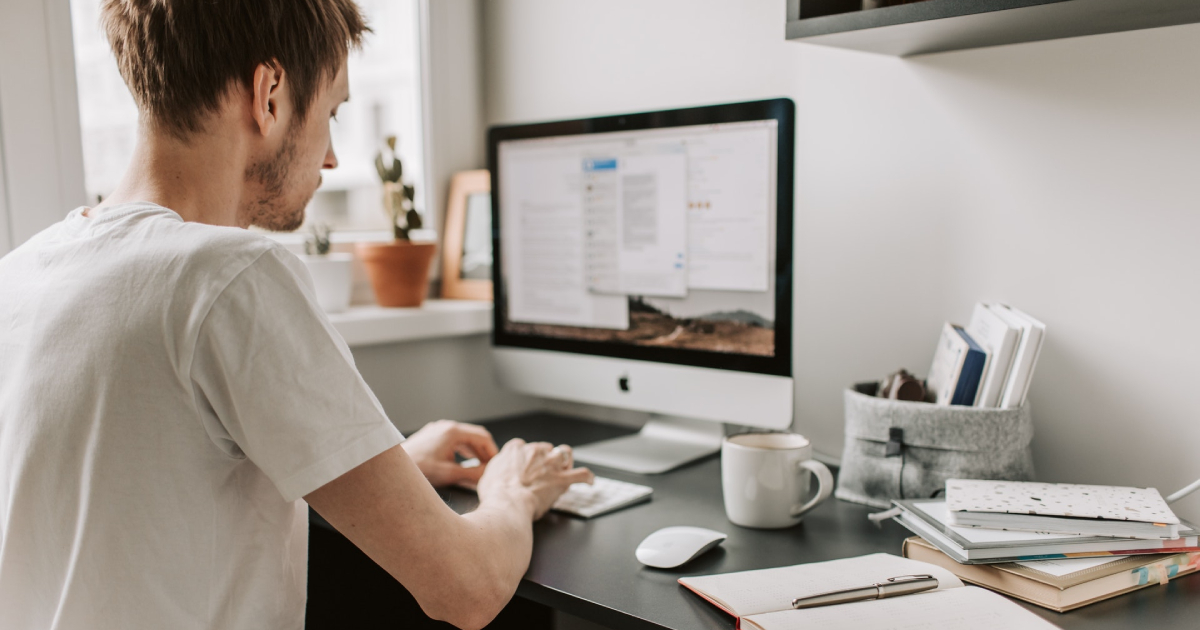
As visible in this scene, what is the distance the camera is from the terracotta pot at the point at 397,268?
1.62 m

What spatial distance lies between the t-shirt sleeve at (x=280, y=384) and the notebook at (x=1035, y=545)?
0.58 m

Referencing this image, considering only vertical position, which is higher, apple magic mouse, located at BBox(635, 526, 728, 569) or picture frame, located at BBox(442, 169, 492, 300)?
picture frame, located at BBox(442, 169, 492, 300)

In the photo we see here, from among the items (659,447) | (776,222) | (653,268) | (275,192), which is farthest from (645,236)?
(275,192)

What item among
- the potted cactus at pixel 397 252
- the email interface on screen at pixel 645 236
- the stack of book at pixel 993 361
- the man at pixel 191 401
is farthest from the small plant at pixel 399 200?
the stack of book at pixel 993 361

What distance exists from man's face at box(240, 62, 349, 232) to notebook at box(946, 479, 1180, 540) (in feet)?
2.55

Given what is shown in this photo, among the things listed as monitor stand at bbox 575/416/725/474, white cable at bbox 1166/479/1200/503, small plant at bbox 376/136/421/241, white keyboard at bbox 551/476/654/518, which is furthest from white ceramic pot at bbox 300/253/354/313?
white cable at bbox 1166/479/1200/503

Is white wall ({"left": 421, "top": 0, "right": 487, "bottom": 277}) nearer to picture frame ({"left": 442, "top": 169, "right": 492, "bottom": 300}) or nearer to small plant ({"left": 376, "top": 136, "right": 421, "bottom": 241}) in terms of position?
picture frame ({"left": 442, "top": 169, "right": 492, "bottom": 300})

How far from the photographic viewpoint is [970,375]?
1050mm

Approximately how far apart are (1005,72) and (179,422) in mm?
1078

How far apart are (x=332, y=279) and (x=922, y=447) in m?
1.02

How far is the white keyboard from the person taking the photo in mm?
1106

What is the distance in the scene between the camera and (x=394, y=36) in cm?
184

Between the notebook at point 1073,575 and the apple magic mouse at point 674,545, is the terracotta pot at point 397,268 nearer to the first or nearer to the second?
the apple magic mouse at point 674,545

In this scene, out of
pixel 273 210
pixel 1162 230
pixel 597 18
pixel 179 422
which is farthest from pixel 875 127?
pixel 179 422
